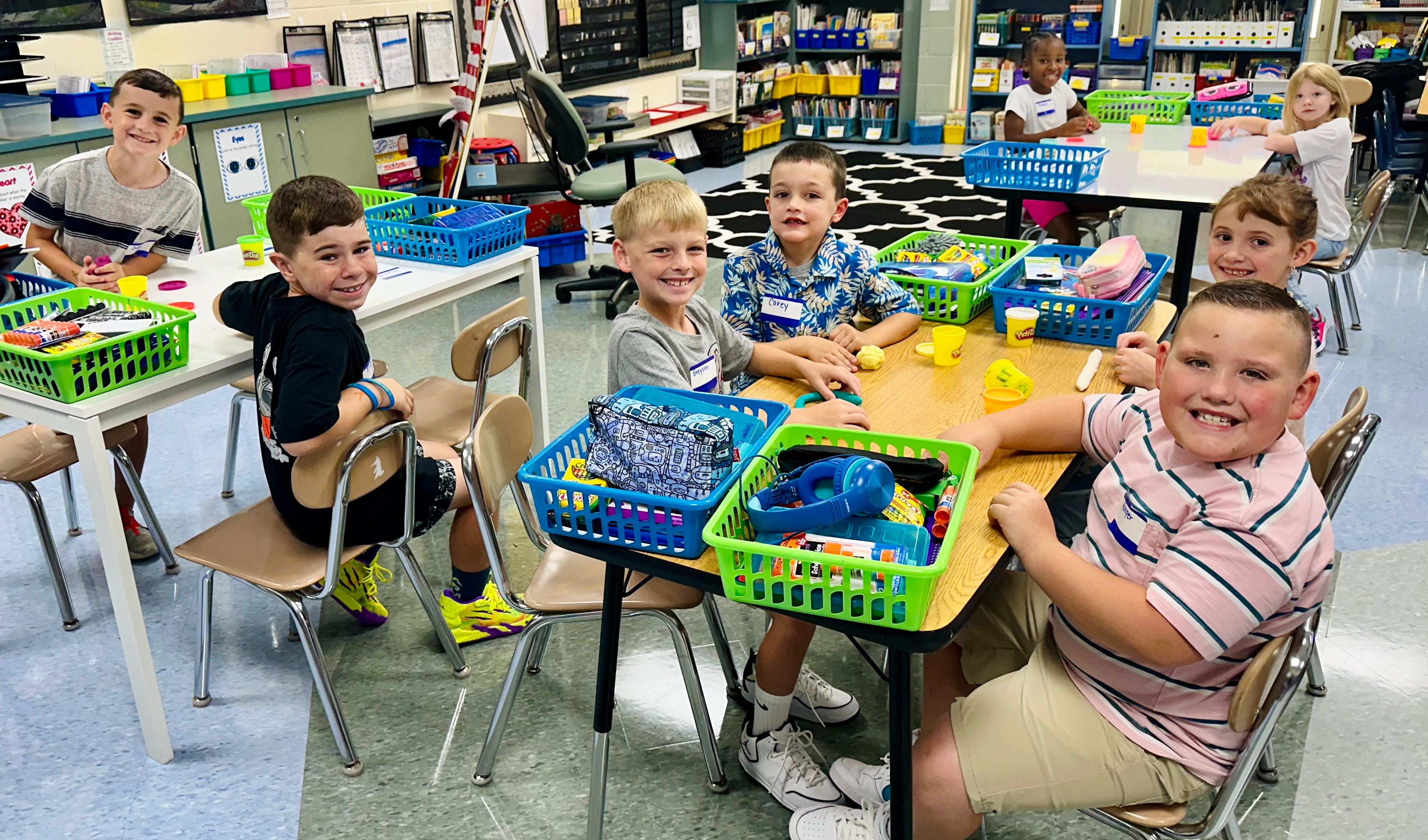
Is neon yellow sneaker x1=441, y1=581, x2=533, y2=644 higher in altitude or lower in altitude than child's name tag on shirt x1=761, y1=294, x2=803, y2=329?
lower

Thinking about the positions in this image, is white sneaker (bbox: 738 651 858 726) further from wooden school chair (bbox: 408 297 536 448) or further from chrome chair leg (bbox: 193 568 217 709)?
chrome chair leg (bbox: 193 568 217 709)

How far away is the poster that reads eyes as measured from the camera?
381 centimetres

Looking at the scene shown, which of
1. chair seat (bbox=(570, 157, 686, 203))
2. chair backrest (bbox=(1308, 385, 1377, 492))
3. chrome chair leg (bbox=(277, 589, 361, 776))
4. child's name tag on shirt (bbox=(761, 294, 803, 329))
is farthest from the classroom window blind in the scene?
chair backrest (bbox=(1308, 385, 1377, 492))

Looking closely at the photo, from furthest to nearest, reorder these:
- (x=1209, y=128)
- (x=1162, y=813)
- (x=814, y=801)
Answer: (x=1209, y=128), (x=814, y=801), (x=1162, y=813)

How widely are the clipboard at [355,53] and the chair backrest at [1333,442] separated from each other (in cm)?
481

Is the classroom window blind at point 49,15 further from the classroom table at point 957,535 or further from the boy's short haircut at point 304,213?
the classroom table at point 957,535

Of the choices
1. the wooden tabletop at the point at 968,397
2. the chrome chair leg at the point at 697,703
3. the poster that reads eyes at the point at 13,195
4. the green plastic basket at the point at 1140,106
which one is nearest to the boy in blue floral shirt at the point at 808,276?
the wooden tabletop at the point at 968,397

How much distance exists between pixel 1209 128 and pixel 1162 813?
3.94 meters

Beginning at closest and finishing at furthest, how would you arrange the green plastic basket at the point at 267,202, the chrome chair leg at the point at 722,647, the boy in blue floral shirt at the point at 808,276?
the chrome chair leg at the point at 722,647 < the boy in blue floral shirt at the point at 808,276 < the green plastic basket at the point at 267,202

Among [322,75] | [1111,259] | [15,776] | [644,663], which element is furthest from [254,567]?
[322,75]

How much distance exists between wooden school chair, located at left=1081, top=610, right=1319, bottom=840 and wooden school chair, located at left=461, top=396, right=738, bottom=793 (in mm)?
735

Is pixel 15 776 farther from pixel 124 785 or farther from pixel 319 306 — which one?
pixel 319 306

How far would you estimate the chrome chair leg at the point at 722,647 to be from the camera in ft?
7.11

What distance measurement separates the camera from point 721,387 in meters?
2.16
